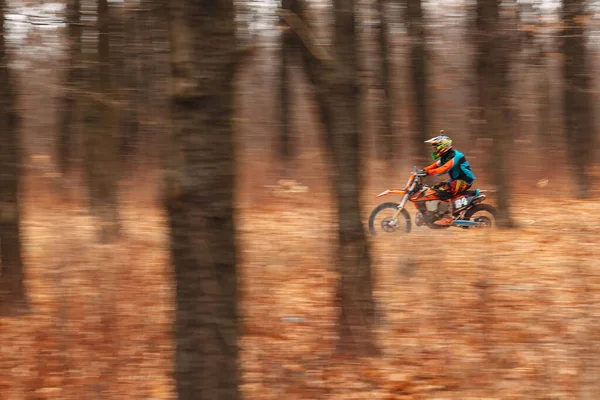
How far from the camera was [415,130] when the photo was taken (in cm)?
1788

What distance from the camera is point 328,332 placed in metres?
8.09

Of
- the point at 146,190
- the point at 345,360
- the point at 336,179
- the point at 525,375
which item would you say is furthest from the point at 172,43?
the point at 146,190

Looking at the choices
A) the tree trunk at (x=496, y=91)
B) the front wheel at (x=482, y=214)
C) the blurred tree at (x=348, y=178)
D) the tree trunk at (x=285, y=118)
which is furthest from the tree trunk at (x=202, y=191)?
the tree trunk at (x=285, y=118)

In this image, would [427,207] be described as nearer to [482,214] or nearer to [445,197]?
[445,197]

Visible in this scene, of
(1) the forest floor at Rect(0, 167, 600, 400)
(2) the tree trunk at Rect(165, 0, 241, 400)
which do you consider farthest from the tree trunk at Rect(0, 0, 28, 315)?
(2) the tree trunk at Rect(165, 0, 241, 400)

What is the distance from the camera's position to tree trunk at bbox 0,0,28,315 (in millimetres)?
8828

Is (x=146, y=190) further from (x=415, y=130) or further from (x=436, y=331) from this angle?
(x=436, y=331)

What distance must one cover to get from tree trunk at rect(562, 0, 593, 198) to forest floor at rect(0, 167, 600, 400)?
4.76m

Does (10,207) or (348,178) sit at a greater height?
(348,178)

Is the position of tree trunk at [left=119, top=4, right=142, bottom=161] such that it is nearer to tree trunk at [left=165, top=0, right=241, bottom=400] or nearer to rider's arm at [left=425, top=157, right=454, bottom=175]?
tree trunk at [left=165, top=0, right=241, bottom=400]

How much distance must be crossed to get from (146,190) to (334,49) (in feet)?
32.3

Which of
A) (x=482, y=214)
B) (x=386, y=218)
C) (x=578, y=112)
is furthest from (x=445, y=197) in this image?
(x=578, y=112)

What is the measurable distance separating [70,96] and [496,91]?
8.60m

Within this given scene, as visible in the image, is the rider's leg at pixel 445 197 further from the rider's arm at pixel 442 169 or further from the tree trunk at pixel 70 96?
the tree trunk at pixel 70 96
